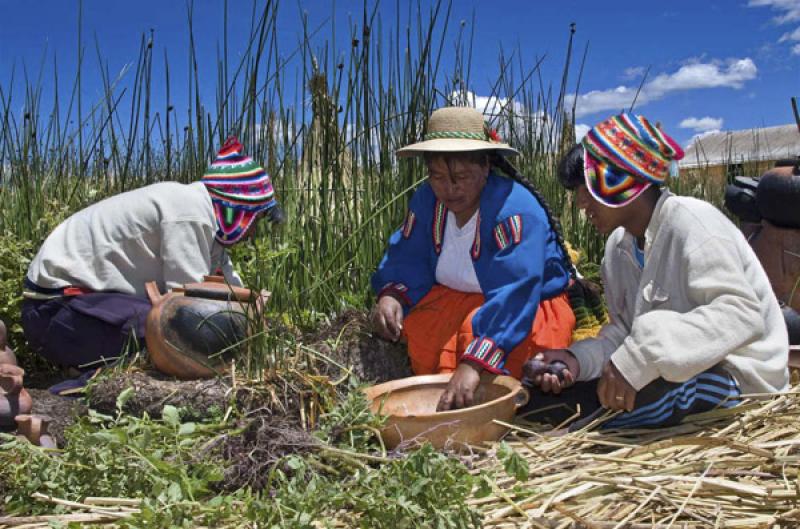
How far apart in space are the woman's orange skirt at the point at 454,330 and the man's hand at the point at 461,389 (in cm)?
27

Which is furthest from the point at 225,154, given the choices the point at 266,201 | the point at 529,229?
the point at 529,229

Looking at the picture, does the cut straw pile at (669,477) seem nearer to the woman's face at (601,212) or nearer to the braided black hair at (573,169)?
the woman's face at (601,212)

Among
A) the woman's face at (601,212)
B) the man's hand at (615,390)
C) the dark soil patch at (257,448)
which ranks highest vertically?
the woman's face at (601,212)

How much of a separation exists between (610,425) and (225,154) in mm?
1761

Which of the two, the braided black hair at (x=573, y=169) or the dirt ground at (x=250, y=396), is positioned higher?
the braided black hair at (x=573, y=169)

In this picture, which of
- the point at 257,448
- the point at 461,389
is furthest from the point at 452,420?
the point at 257,448

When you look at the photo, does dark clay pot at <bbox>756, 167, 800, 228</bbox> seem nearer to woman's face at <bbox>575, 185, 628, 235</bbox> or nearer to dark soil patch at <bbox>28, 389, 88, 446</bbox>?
woman's face at <bbox>575, 185, 628, 235</bbox>

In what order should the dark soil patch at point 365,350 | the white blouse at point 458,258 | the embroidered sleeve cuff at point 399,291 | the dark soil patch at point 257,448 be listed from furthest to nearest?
the dark soil patch at point 365,350, the embroidered sleeve cuff at point 399,291, the white blouse at point 458,258, the dark soil patch at point 257,448

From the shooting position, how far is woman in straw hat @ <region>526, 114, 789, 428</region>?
2.00m

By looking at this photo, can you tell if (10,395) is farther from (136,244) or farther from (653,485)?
(653,485)

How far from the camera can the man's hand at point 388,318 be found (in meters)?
2.79

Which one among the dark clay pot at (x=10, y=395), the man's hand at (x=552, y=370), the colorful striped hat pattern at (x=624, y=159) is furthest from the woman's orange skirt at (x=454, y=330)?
the dark clay pot at (x=10, y=395)

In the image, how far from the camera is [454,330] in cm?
275

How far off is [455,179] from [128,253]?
130 cm
